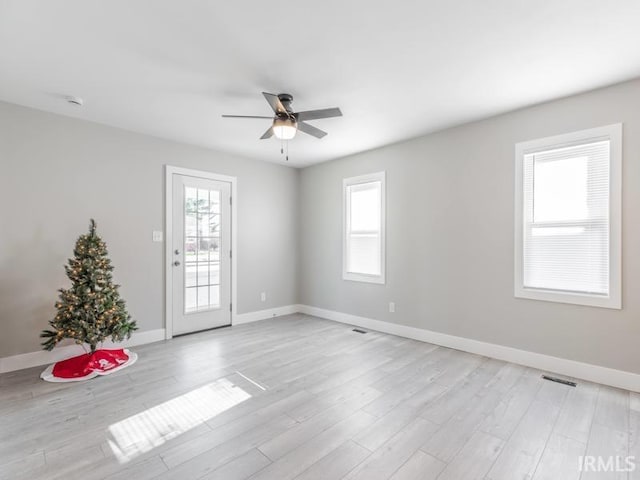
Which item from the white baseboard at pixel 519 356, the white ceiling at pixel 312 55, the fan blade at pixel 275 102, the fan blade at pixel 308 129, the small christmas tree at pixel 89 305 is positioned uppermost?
the white ceiling at pixel 312 55

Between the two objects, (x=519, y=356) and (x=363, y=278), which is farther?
(x=363, y=278)

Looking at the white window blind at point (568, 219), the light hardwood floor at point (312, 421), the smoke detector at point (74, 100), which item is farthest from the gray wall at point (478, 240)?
the smoke detector at point (74, 100)

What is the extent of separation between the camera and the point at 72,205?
11.8 feet

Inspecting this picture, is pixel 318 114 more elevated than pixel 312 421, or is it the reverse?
pixel 318 114

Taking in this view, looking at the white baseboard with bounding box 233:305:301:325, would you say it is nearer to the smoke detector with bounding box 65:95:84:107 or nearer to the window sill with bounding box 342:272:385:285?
the window sill with bounding box 342:272:385:285

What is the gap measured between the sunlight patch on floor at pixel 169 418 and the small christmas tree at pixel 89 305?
49.1 inches

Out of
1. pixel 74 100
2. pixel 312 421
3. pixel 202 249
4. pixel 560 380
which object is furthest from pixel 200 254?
pixel 560 380

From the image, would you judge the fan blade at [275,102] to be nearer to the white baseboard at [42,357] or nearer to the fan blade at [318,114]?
the fan blade at [318,114]

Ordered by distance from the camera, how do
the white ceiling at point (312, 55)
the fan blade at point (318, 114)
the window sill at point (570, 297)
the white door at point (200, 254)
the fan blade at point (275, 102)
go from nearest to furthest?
the white ceiling at point (312, 55)
the fan blade at point (275, 102)
the fan blade at point (318, 114)
the window sill at point (570, 297)
the white door at point (200, 254)

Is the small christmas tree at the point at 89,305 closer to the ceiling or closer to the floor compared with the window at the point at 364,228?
closer to the floor

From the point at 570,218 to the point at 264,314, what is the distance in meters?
4.44

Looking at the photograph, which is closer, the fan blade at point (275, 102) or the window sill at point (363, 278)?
the fan blade at point (275, 102)

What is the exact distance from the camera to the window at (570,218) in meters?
2.89

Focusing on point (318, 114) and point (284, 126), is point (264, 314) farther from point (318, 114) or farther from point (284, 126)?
point (318, 114)
